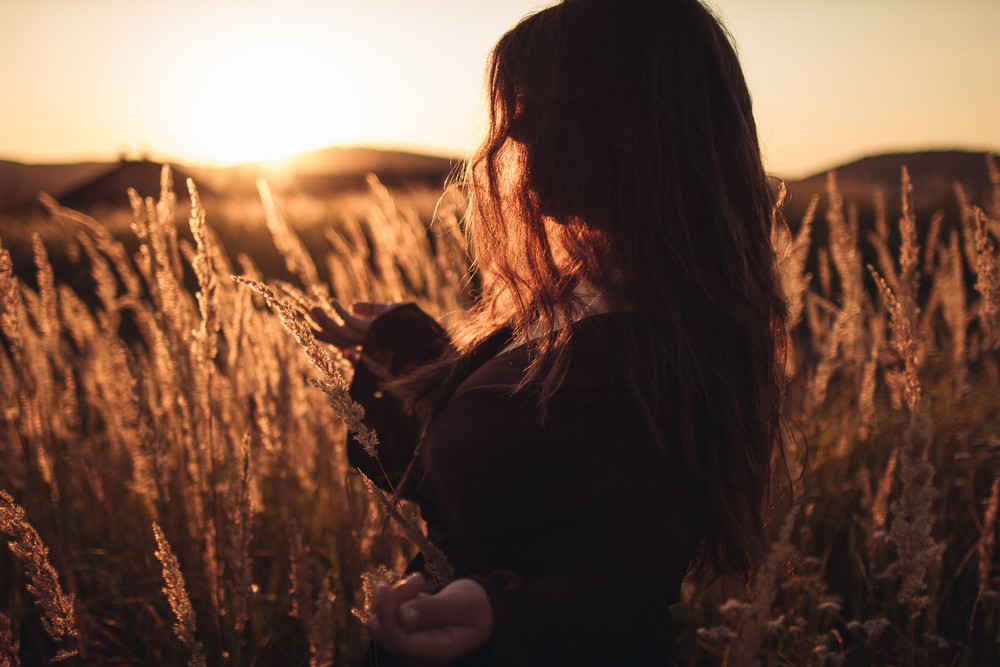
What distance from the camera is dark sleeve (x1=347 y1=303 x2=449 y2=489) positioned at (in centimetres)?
129

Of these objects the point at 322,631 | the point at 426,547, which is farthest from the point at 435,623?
the point at 322,631

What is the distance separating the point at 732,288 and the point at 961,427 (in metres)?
2.28

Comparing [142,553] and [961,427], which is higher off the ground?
[961,427]

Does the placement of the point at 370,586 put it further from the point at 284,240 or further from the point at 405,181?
the point at 405,181

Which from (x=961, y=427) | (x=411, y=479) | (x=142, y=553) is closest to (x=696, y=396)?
(x=411, y=479)

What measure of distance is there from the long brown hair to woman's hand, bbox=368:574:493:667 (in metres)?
0.31

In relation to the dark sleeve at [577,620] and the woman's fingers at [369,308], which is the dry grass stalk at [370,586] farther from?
the woman's fingers at [369,308]

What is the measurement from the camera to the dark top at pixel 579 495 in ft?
2.69

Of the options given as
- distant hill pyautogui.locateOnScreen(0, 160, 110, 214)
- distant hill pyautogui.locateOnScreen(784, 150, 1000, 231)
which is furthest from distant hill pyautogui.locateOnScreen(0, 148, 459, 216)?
distant hill pyautogui.locateOnScreen(784, 150, 1000, 231)

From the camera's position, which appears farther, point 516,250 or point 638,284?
point 516,250

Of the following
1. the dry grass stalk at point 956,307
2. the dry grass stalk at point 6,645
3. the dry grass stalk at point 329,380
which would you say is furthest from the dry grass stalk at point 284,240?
the dry grass stalk at point 956,307

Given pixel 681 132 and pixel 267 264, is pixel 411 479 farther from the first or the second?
pixel 267 264

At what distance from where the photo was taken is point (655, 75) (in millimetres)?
944

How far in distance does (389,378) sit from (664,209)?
0.65m
